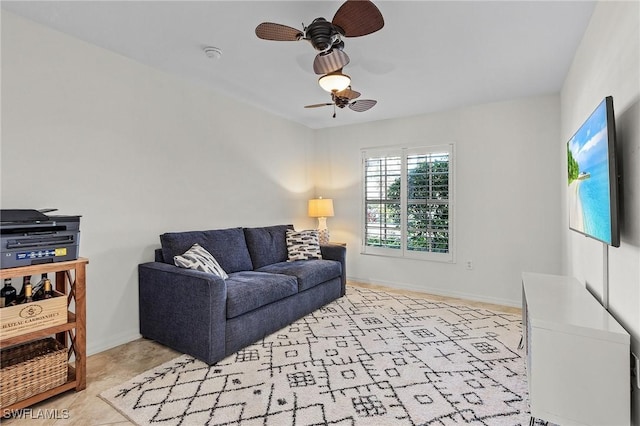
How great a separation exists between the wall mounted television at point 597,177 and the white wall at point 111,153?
10.9 feet

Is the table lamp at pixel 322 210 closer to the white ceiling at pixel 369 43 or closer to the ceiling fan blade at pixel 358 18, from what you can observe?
the white ceiling at pixel 369 43

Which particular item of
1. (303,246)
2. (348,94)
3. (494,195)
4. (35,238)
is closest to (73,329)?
(35,238)

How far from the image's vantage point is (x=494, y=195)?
13.2 feet

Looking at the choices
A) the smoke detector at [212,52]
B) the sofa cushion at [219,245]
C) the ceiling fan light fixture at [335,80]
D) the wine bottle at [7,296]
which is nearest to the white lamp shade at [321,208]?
the sofa cushion at [219,245]

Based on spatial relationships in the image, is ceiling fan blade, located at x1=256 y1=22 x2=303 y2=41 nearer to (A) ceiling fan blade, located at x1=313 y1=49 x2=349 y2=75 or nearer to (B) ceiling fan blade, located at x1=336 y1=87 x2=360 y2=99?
(A) ceiling fan blade, located at x1=313 y1=49 x2=349 y2=75

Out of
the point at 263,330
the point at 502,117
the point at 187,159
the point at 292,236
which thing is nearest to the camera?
the point at 263,330

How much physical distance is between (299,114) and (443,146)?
203cm

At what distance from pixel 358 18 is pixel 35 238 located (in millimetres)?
2267

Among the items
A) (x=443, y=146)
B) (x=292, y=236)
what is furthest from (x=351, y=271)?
(x=443, y=146)

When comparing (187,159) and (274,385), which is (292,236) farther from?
(274,385)

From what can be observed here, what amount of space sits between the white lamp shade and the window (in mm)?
565

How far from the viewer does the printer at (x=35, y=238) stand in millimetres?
1817

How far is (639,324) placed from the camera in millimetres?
1439

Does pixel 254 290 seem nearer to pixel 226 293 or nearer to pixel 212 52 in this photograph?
pixel 226 293
